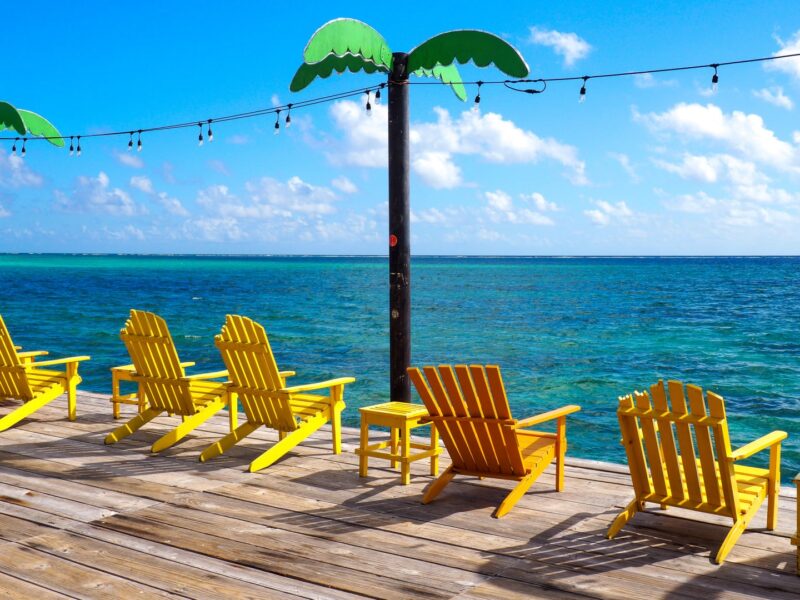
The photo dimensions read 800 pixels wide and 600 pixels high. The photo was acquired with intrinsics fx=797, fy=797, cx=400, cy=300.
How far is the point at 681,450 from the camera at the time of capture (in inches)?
153

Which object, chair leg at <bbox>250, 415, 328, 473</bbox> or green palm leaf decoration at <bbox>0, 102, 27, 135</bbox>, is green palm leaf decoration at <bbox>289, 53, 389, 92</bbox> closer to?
chair leg at <bbox>250, 415, 328, 473</bbox>

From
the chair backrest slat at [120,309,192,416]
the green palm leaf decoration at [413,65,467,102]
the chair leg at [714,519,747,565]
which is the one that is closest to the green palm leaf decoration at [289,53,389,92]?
the green palm leaf decoration at [413,65,467,102]

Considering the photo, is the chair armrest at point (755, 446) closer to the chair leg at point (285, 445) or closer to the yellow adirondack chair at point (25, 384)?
the chair leg at point (285, 445)

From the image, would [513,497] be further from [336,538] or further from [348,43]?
[348,43]

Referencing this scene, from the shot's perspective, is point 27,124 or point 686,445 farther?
point 27,124

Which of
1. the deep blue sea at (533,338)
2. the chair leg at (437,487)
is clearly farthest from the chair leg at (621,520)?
the deep blue sea at (533,338)

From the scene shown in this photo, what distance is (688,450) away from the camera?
386 cm

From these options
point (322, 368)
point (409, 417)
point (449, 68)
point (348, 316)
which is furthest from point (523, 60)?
point (348, 316)

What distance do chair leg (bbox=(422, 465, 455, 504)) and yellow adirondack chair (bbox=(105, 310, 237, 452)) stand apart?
6.52ft

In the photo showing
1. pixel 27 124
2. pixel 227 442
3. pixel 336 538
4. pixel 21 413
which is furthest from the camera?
pixel 27 124

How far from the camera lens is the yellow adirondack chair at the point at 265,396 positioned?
548 centimetres

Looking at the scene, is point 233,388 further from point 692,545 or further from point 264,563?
point 692,545

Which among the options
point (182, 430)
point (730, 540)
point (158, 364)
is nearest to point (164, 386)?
point (158, 364)

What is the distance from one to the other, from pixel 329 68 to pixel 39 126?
4.33m
